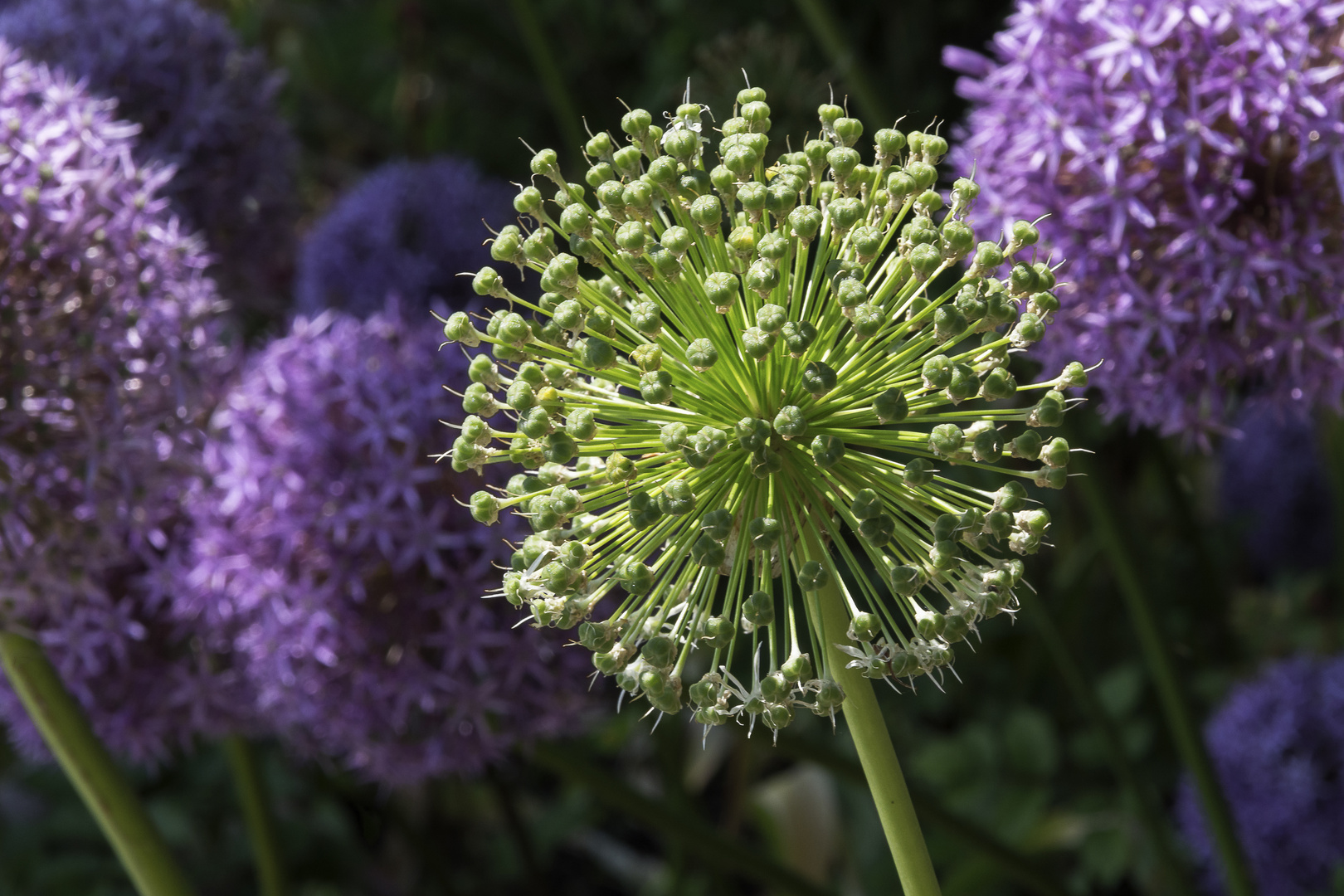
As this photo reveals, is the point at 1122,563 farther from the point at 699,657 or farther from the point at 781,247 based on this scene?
the point at 781,247

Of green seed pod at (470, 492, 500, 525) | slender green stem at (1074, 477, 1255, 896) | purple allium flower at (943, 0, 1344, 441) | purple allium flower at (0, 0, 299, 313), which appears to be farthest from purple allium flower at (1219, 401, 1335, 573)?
green seed pod at (470, 492, 500, 525)

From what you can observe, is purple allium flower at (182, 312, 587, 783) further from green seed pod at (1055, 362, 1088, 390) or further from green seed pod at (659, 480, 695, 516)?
green seed pod at (1055, 362, 1088, 390)

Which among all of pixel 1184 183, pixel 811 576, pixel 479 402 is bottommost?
pixel 811 576

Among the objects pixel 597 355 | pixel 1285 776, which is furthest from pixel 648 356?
pixel 1285 776

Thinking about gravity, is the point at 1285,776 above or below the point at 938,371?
below

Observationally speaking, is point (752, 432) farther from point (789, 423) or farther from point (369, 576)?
point (369, 576)

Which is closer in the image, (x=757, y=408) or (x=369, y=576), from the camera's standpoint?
(x=757, y=408)

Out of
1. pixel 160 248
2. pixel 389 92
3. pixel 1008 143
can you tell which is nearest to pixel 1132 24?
pixel 1008 143
